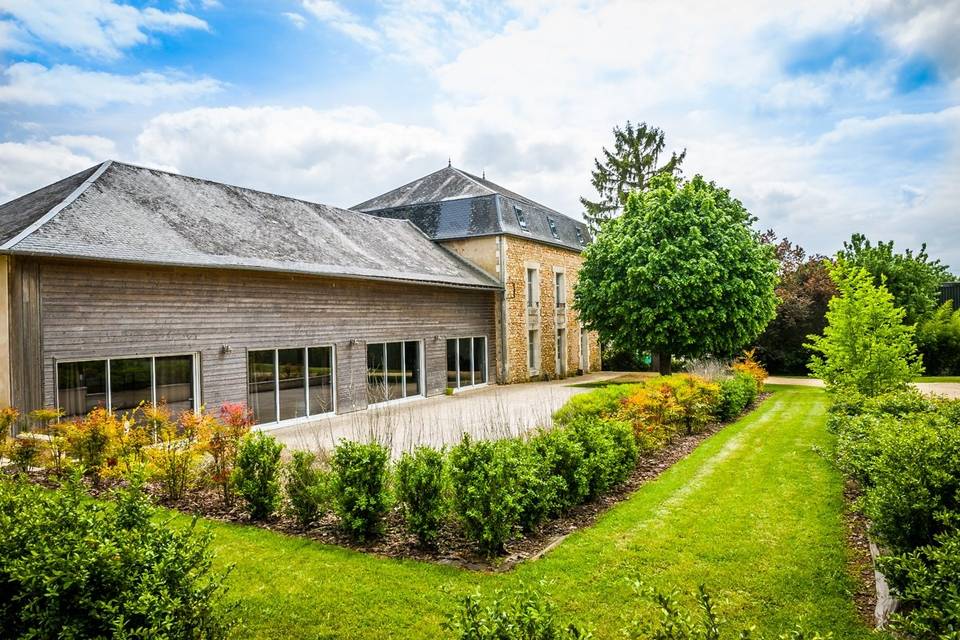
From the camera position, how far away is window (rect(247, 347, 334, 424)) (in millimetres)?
12945

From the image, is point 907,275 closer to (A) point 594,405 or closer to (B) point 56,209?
(A) point 594,405

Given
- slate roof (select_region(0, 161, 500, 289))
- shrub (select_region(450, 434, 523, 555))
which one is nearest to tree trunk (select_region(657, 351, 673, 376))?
slate roof (select_region(0, 161, 500, 289))

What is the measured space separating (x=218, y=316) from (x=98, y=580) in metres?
9.94

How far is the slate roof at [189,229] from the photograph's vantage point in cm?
1011

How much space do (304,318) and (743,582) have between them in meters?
11.6

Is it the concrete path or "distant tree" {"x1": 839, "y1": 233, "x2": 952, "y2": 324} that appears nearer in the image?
the concrete path

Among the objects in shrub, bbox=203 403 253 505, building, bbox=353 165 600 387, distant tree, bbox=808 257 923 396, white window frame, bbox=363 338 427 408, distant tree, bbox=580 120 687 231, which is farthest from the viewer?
distant tree, bbox=580 120 687 231

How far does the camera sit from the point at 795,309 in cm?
2406

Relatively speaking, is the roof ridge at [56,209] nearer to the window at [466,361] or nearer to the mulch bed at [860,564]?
the window at [466,361]

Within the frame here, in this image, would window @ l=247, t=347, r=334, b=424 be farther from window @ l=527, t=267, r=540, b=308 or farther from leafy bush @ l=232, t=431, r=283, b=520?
window @ l=527, t=267, r=540, b=308

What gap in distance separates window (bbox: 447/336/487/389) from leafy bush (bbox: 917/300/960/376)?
59.5ft

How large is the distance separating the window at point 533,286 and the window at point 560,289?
6.86 ft

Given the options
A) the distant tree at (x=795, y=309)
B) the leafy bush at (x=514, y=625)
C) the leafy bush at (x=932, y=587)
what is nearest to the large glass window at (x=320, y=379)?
the leafy bush at (x=514, y=625)

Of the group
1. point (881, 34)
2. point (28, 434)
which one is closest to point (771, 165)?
point (881, 34)
